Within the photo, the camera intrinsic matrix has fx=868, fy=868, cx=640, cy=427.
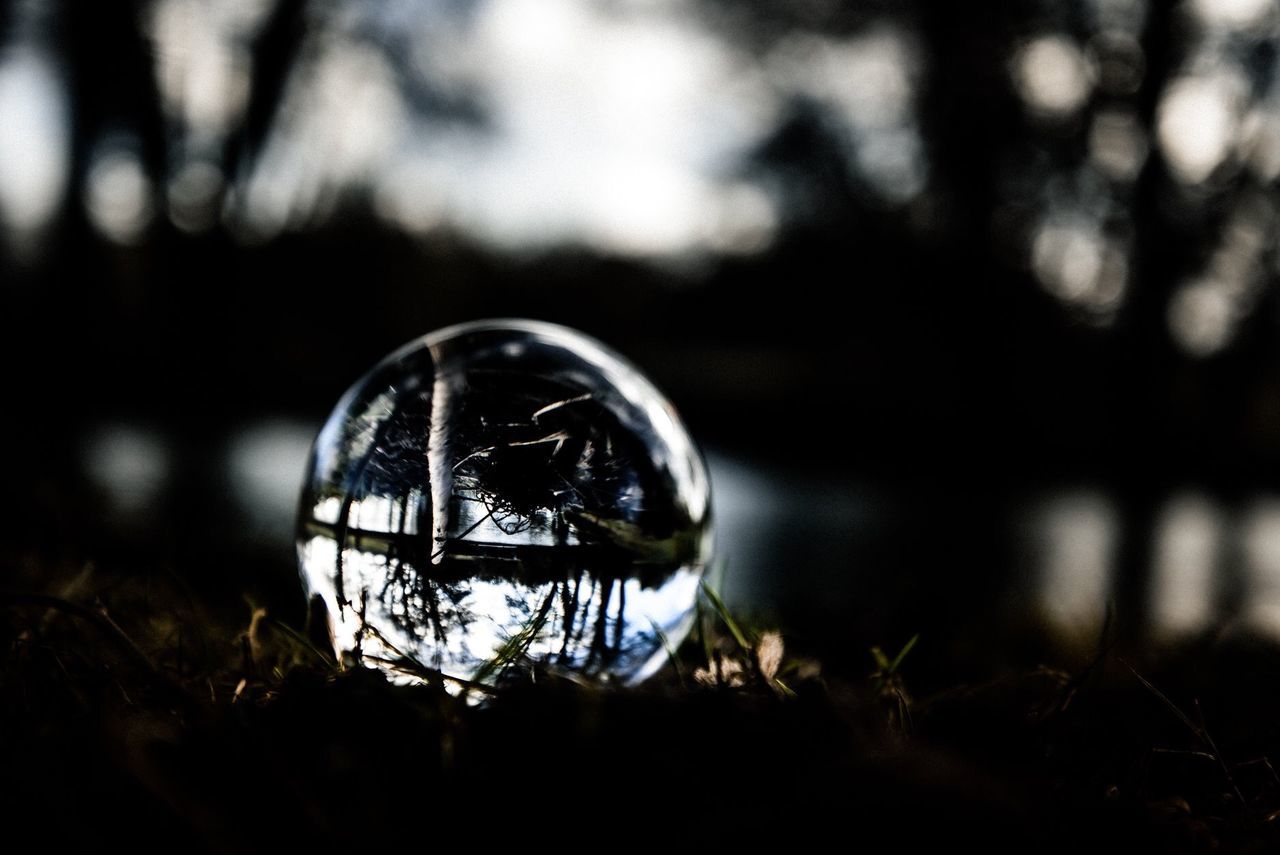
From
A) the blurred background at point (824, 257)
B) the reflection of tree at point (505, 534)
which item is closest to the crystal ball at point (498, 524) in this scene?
the reflection of tree at point (505, 534)

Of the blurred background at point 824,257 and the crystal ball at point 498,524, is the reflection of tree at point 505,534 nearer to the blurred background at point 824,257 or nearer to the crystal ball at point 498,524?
the crystal ball at point 498,524

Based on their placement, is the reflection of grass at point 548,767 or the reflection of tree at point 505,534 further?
the reflection of tree at point 505,534

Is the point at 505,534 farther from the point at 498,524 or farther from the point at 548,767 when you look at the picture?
the point at 548,767

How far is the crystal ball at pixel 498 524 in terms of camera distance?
135cm

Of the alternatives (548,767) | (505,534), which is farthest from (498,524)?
(548,767)

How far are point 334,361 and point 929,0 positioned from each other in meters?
12.5

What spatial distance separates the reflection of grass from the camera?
33.6 inches

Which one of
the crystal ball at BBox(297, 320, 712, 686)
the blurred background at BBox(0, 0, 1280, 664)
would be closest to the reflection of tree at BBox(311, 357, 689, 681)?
the crystal ball at BBox(297, 320, 712, 686)

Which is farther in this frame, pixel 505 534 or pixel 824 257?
pixel 824 257

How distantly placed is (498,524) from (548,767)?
0.49m

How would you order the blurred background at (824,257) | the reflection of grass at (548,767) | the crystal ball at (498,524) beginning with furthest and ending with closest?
the blurred background at (824,257)
the crystal ball at (498,524)
the reflection of grass at (548,767)

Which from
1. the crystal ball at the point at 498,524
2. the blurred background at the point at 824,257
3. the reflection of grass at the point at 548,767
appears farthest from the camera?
the blurred background at the point at 824,257

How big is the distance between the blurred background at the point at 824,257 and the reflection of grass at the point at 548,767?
3.25 meters

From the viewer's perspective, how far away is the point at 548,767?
0.93m
